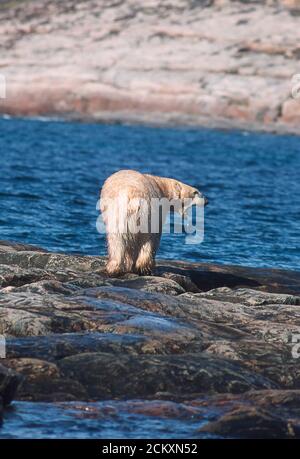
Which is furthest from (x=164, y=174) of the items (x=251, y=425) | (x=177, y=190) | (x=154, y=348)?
(x=251, y=425)

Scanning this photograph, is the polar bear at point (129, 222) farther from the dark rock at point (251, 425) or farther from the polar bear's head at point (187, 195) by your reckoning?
the dark rock at point (251, 425)

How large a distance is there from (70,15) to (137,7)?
6125 millimetres

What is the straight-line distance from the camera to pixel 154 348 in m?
12.2

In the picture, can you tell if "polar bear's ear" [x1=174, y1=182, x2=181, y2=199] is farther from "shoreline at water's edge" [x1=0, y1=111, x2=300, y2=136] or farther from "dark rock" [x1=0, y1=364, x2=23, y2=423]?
"shoreline at water's edge" [x1=0, y1=111, x2=300, y2=136]

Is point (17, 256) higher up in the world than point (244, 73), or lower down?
higher up

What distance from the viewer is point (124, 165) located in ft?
157

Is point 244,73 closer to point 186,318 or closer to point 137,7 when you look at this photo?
point 137,7

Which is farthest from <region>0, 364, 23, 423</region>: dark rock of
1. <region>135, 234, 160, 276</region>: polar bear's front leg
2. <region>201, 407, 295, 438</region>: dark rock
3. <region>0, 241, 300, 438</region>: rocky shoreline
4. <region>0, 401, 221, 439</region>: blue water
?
<region>135, 234, 160, 276</region>: polar bear's front leg

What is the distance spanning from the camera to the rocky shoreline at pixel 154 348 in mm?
11016

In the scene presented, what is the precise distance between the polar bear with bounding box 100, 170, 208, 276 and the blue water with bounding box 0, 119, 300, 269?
5.35 meters

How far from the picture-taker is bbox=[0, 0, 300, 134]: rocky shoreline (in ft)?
279

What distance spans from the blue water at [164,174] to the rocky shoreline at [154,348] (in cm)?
721

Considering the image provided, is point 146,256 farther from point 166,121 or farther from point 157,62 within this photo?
point 157,62
